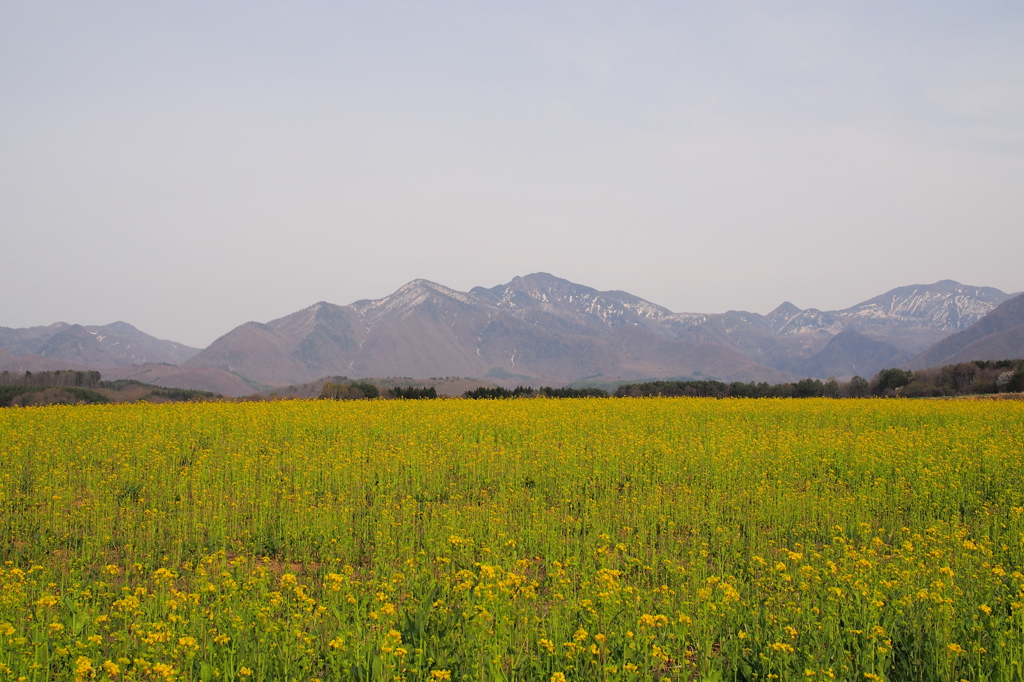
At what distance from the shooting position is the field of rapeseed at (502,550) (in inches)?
200

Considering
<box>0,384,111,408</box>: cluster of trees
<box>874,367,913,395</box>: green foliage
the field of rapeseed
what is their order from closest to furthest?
the field of rapeseed
<box>0,384,111,408</box>: cluster of trees
<box>874,367,913,395</box>: green foliage

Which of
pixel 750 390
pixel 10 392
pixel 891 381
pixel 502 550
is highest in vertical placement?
pixel 891 381

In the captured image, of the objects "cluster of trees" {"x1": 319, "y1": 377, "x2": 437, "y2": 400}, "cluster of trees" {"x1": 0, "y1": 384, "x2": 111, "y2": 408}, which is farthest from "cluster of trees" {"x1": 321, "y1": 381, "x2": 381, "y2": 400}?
"cluster of trees" {"x1": 0, "y1": 384, "x2": 111, "y2": 408}

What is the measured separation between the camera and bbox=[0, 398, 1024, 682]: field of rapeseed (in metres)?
5.08

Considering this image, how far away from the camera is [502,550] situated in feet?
26.2

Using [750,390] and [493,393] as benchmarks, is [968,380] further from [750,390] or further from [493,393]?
[493,393]

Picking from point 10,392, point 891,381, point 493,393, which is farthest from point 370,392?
point 891,381

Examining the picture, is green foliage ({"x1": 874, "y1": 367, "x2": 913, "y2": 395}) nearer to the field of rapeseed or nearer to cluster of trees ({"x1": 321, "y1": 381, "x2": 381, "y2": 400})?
the field of rapeseed

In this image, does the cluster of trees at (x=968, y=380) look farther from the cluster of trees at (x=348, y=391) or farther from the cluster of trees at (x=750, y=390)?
the cluster of trees at (x=348, y=391)

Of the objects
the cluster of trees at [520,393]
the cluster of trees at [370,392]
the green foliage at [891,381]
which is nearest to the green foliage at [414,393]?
the cluster of trees at [370,392]

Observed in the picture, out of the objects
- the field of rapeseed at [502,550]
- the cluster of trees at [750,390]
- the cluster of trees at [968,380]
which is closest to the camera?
the field of rapeseed at [502,550]

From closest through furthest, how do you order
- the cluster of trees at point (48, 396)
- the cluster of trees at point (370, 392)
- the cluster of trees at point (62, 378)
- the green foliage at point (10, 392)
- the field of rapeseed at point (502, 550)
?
the field of rapeseed at point (502, 550) → the cluster of trees at point (370, 392) → the cluster of trees at point (48, 396) → the green foliage at point (10, 392) → the cluster of trees at point (62, 378)

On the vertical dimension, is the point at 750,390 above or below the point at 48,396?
above

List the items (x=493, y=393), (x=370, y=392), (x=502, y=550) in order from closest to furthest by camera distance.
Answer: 1. (x=502, y=550)
2. (x=493, y=393)
3. (x=370, y=392)
